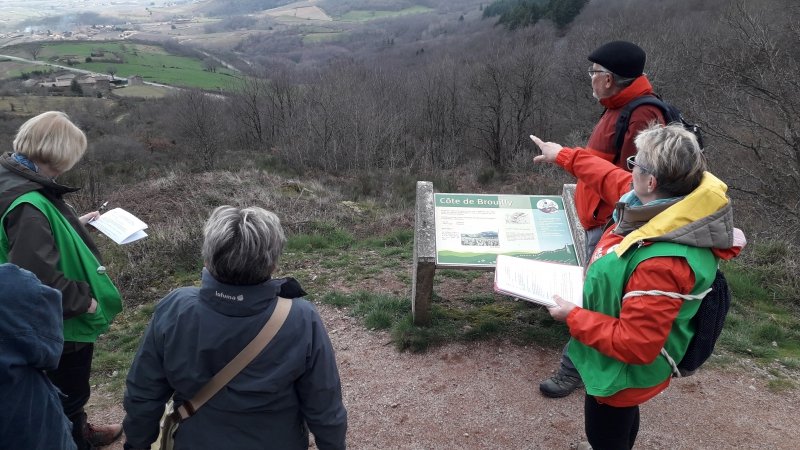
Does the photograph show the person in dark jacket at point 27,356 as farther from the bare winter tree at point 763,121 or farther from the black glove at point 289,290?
the bare winter tree at point 763,121

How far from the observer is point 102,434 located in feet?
11.3

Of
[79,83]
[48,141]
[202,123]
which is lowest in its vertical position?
[79,83]

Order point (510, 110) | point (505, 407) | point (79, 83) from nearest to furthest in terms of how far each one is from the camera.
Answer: point (505, 407)
point (510, 110)
point (79, 83)

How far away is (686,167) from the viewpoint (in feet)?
6.57

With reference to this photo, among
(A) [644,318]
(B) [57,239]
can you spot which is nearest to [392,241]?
(B) [57,239]

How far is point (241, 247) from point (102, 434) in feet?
8.50

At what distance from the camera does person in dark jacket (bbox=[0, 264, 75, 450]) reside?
4.61ft

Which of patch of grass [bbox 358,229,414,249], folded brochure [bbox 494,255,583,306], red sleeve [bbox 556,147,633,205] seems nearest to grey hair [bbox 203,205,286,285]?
folded brochure [bbox 494,255,583,306]

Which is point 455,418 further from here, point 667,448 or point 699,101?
point 699,101

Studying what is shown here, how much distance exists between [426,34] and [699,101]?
181ft

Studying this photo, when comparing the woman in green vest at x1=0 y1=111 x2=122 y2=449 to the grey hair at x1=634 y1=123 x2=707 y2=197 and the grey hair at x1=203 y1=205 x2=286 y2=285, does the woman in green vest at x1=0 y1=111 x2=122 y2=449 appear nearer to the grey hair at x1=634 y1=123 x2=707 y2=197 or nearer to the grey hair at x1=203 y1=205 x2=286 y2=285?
the grey hair at x1=203 y1=205 x2=286 y2=285

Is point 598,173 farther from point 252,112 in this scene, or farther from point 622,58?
point 252,112

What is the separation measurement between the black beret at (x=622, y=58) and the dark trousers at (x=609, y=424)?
73.3 inches

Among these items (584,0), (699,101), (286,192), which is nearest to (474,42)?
(584,0)
